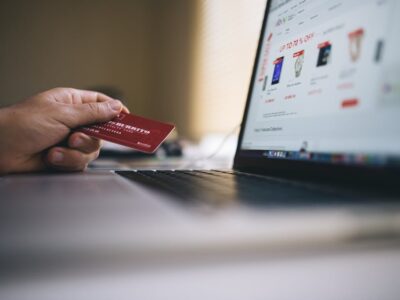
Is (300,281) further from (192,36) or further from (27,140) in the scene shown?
(192,36)

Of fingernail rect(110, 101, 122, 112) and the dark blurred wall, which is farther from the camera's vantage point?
the dark blurred wall

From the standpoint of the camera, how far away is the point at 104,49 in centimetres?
358

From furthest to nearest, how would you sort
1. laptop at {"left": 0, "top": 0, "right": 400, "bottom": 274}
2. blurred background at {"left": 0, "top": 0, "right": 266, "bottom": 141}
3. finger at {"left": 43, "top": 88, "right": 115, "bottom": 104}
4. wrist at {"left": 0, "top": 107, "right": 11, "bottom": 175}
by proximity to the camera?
blurred background at {"left": 0, "top": 0, "right": 266, "bottom": 141} → finger at {"left": 43, "top": 88, "right": 115, "bottom": 104} → wrist at {"left": 0, "top": 107, "right": 11, "bottom": 175} → laptop at {"left": 0, "top": 0, "right": 400, "bottom": 274}

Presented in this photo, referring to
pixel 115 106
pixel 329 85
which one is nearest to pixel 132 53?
pixel 115 106

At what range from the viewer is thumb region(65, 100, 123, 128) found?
0.71 metres

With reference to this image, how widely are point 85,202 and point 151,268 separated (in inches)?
4.3

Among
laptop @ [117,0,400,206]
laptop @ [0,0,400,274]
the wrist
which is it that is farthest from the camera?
the wrist

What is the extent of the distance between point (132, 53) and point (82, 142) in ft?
10.4

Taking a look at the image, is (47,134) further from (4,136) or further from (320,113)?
(320,113)

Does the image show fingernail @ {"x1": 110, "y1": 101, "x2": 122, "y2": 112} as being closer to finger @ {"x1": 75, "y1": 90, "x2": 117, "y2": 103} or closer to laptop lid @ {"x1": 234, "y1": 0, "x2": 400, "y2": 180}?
finger @ {"x1": 75, "y1": 90, "x2": 117, "y2": 103}

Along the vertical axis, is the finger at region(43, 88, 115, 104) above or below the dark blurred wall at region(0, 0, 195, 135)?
below

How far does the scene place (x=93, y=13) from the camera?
3.52 metres

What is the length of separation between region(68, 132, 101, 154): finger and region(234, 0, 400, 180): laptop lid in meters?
0.31

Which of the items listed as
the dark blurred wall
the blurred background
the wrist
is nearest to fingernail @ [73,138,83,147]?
the wrist
